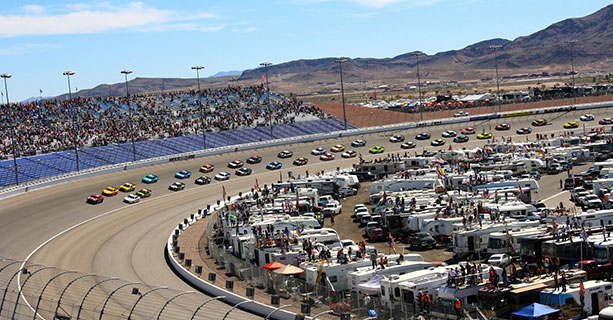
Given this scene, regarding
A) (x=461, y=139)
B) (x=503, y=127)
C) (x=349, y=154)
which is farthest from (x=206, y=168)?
(x=503, y=127)

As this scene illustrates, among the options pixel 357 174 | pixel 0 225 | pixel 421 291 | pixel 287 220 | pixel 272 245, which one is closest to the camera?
pixel 421 291

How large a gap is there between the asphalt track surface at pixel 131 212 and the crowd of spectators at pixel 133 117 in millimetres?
10706

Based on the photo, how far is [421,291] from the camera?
1237 inches

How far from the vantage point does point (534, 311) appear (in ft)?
89.8

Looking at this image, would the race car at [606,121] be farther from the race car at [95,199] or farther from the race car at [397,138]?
the race car at [95,199]

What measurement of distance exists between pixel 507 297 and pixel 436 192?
1077 inches

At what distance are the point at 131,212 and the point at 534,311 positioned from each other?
1760 inches

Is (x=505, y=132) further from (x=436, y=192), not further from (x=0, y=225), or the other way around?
(x=0, y=225)

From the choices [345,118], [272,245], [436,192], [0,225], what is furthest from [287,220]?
[345,118]

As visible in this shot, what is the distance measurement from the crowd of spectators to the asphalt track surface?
35.1 feet

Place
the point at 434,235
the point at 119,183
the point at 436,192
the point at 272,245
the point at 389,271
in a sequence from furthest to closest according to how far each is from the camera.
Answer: the point at 119,183 → the point at 436,192 → the point at 434,235 → the point at 272,245 → the point at 389,271

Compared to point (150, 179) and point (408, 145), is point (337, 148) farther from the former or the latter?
point (150, 179)

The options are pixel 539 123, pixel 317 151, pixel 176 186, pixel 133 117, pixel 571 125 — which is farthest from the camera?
pixel 133 117

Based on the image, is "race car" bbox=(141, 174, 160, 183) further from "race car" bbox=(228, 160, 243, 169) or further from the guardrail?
"race car" bbox=(228, 160, 243, 169)
